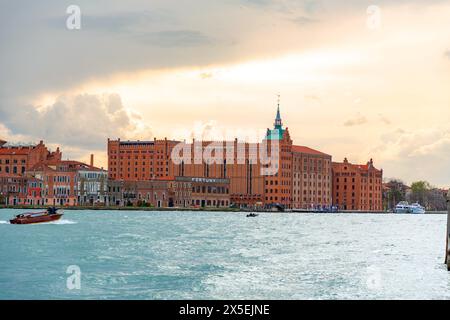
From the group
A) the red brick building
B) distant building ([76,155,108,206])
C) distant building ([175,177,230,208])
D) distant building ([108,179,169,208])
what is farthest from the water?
the red brick building

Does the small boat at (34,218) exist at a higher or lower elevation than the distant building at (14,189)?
lower

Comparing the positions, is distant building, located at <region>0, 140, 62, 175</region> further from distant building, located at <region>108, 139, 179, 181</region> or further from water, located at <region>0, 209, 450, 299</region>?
water, located at <region>0, 209, 450, 299</region>

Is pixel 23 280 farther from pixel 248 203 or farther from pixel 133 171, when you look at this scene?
pixel 133 171

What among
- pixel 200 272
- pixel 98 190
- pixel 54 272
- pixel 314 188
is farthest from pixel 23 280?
pixel 314 188

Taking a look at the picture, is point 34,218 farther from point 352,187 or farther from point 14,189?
point 352,187

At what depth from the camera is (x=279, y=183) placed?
557ft

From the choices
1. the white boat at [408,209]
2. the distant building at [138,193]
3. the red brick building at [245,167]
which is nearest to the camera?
the distant building at [138,193]

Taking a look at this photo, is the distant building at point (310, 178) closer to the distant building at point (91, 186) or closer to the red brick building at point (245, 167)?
the red brick building at point (245, 167)

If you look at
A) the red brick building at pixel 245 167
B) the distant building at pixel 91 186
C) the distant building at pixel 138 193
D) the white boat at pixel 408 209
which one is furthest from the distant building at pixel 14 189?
the white boat at pixel 408 209

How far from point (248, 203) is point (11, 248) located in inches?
4827

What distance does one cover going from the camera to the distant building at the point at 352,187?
18812cm

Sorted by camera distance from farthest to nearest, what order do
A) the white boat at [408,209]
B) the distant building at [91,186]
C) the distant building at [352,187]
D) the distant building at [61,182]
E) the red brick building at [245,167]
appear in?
the white boat at [408,209], the distant building at [352,187], the red brick building at [245,167], the distant building at [91,186], the distant building at [61,182]

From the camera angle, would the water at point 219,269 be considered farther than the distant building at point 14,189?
No

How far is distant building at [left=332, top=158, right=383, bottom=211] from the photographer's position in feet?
617
